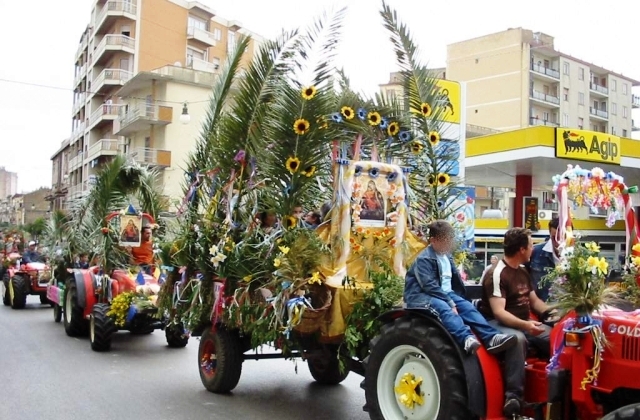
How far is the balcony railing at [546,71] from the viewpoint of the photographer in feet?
204

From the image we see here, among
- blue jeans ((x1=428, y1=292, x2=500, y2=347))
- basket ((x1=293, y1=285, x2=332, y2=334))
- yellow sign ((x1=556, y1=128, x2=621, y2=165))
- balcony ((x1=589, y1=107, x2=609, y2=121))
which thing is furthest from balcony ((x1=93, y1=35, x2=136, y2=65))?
blue jeans ((x1=428, y1=292, x2=500, y2=347))

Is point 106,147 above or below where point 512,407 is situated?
above

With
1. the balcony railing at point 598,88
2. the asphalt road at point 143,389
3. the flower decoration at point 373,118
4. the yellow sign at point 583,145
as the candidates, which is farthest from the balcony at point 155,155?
the balcony railing at point 598,88

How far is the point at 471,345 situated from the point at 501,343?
0.72 feet

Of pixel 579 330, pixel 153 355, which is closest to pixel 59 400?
pixel 153 355

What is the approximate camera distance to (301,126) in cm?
688

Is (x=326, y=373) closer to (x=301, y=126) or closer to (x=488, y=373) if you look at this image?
(x=301, y=126)

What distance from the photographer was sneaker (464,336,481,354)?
485 centimetres

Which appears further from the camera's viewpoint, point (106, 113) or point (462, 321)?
point (106, 113)

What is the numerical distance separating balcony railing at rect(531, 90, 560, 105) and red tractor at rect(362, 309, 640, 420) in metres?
60.8

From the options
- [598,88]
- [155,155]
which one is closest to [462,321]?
[155,155]

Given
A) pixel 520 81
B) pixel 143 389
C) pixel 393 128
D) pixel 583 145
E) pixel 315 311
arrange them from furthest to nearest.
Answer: pixel 520 81
pixel 583 145
pixel 143 389
pixel 393 128
pixel 315 311

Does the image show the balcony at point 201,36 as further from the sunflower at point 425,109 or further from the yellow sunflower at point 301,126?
the yellow sunflower at point 301,126

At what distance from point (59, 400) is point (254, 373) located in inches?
109
